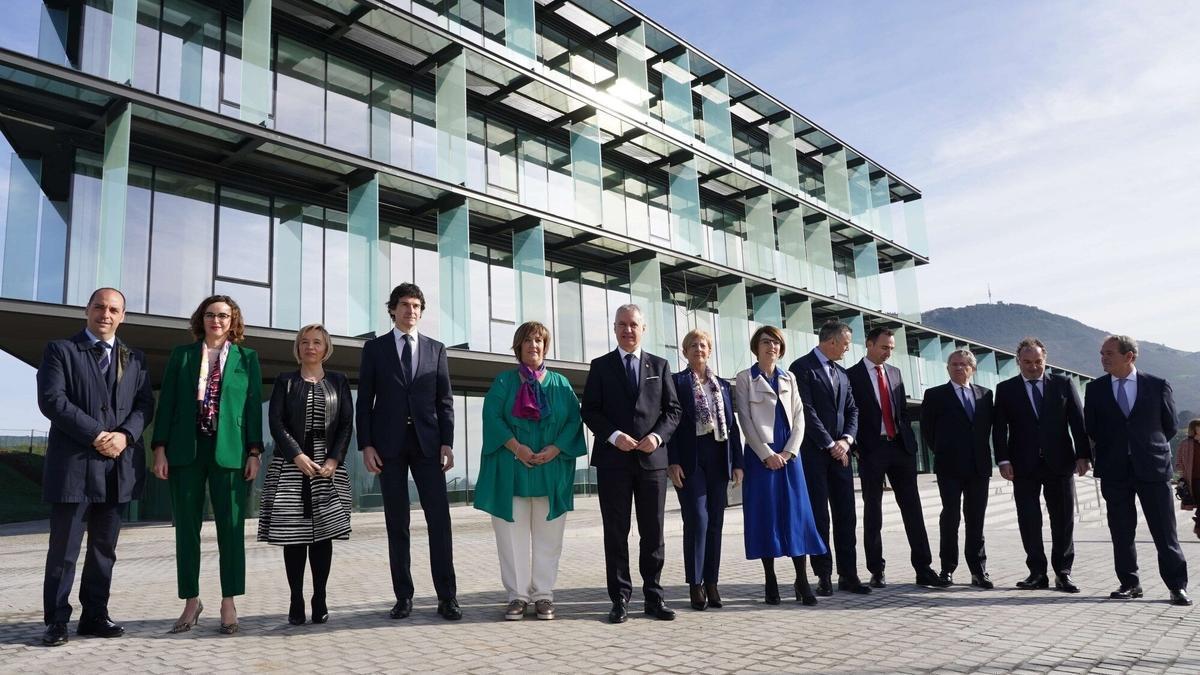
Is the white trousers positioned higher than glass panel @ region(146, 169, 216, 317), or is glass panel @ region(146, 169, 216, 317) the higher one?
glass panel @ region(146, 169, 216, 317)

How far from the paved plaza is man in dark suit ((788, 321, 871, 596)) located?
0.29m

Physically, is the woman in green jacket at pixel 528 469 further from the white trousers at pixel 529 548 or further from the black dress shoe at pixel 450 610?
the black dress shoe at pixel 450 610

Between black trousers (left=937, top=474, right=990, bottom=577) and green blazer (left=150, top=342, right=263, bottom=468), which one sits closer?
green blazer (left=150, top=342, right=263, bottom=468)

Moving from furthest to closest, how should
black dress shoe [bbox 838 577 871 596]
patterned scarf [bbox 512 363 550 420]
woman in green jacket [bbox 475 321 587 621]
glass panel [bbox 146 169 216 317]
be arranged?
glass panel [bbox 146 169 216 317] < black dress shoe [bbox 838 577 871 596] < patterned scarf [bbox 512 363 550 420] < woman in green jacket [bbox 475 321 587 621]

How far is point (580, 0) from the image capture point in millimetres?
20547

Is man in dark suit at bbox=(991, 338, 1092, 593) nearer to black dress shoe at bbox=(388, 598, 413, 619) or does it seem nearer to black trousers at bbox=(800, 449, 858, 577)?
black trousers at bbox=(800, 449, 858, 577)

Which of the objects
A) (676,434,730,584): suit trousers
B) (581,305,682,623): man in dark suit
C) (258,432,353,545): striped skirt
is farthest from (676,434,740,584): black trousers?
(258,432,353,545): striped skirt

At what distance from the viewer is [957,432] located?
21.8 ft

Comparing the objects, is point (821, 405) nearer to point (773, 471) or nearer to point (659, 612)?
point (773, 471)

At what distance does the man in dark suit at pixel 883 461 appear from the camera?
20.8 ft

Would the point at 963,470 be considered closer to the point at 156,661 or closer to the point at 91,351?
the point at 156,661

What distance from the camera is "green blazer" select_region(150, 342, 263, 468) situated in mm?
4727

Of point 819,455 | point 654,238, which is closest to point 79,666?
point 819,455

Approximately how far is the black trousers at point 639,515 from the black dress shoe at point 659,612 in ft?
0.09
